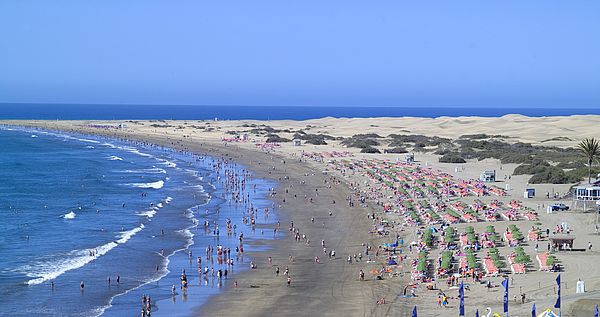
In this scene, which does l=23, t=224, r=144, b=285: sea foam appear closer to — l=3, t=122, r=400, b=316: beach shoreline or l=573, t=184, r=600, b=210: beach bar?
l=3, t=122, r=400, b=316: beach shoreline

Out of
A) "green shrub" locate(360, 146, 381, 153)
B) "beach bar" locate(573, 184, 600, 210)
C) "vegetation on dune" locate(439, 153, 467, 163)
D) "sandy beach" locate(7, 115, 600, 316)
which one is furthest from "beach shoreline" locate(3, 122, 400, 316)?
"green shrub" locate(360, 146, 381, 153)

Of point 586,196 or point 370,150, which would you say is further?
point 370,150

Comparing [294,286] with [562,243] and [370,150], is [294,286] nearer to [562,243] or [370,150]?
[562,243]

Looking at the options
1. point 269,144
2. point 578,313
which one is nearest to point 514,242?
point 578,313

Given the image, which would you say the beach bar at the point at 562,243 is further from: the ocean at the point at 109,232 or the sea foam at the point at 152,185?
the sea foam at the point at 152,185

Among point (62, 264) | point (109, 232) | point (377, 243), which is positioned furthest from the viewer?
point (109, 232)

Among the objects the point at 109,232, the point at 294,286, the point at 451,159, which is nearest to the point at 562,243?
the point at 294,286
